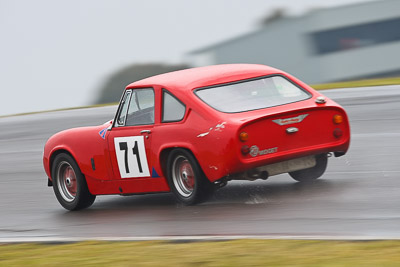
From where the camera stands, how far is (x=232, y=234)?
23.3 ft

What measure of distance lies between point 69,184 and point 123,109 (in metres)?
1.23

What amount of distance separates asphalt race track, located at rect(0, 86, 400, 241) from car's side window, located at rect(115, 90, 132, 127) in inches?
38.4

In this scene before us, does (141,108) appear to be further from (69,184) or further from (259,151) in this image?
(259,151)

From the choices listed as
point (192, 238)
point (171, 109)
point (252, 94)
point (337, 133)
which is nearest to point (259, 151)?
point (252, 94)

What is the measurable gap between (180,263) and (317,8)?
237 feet

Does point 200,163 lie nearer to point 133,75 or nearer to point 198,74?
point 198,74

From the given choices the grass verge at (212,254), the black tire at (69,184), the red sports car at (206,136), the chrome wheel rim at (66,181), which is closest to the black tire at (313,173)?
the red sports car at (206,136)

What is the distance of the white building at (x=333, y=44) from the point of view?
244 feet

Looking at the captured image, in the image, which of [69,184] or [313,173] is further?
[69,184]

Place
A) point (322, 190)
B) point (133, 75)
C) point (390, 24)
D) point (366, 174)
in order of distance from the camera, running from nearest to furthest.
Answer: point (322, 190) → point (366, 174) → point (390, 24) → point (133, 75)

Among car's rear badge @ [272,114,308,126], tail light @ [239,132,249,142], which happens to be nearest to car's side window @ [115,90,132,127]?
tail light @ [239,132,249,142]

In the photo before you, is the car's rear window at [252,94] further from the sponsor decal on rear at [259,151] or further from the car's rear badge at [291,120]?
the sponsor decal on rear at [259,151]

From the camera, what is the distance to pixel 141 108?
30.3 ft

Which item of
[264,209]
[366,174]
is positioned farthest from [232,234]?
[366,174]
